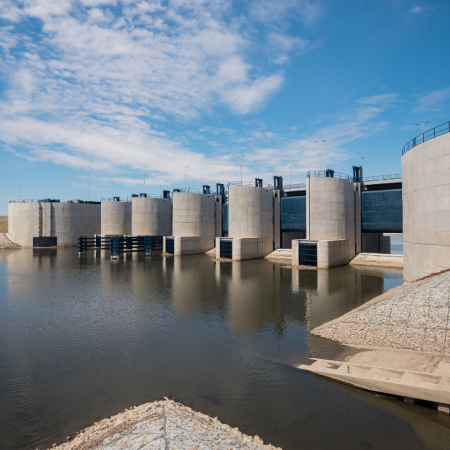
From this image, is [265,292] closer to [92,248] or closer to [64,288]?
[64,288]

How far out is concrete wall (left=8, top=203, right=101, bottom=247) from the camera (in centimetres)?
7831

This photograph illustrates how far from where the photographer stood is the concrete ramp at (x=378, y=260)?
44225mm

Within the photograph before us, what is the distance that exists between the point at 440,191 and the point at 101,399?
24407 millimetres

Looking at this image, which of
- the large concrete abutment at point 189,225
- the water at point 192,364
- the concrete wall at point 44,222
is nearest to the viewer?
the water at point 192,364

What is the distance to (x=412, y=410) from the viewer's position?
1094 centimetres

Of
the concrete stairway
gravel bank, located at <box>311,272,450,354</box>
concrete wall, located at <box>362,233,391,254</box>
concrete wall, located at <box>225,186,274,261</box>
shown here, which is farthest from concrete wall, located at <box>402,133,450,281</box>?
concrete wall, located at <box>225,186,274,261</box>

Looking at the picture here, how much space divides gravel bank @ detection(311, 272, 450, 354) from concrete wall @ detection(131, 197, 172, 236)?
56055mm

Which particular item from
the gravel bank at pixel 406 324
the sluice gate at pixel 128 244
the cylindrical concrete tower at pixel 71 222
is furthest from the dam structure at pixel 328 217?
the cylindrical concrete tower at pixel 71 222

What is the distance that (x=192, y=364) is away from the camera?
577 inches

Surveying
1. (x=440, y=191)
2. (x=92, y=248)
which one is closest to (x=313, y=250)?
(x=440, y=191)

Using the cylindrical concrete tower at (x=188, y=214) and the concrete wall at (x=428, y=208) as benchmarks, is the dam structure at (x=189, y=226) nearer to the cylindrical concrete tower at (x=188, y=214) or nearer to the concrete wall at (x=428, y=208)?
the cylindrical concrete tower at (x=188, y=214)

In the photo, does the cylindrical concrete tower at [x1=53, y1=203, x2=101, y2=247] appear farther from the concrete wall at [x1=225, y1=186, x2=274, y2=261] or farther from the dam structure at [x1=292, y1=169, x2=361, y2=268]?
the dam structure at [x1=292, y1=169, x2=361, y2=268]

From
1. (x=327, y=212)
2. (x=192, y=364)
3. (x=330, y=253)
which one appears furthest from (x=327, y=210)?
(x=192, y=364)

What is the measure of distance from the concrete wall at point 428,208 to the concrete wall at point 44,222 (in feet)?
251
